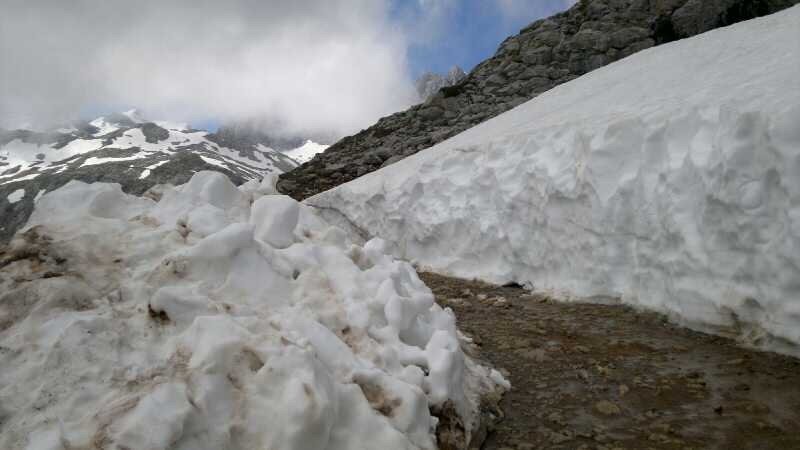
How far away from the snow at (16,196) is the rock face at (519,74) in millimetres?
102718

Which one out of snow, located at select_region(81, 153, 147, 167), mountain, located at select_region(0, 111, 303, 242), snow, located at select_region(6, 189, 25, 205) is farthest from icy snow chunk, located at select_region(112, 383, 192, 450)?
snow, located at select_region(81, 153, 147, 167)

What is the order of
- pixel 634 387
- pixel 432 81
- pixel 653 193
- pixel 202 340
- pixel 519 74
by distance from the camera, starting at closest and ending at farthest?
pixel 202 340 → pixel 634 387 → pixel 653 193 → pixel 519 74 → pixel 432 81

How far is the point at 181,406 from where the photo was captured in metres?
2.99

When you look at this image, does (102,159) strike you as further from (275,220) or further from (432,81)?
(275,220)

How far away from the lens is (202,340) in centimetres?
350

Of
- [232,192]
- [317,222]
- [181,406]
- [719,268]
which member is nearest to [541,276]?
[719,268]

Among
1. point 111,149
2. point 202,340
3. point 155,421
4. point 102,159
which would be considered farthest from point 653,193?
point 111,149

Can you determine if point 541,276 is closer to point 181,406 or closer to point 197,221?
point 197,221

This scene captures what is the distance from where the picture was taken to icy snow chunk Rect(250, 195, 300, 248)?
18.5 ft

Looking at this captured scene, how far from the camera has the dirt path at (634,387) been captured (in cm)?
401

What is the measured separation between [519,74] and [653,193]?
18.0m

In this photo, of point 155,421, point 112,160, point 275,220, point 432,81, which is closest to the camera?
point 155,421

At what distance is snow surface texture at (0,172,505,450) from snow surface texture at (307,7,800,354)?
9.84ft

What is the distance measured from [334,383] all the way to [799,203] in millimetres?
4880
